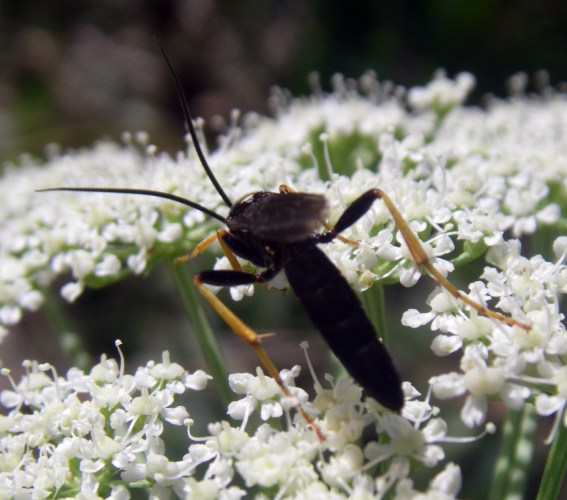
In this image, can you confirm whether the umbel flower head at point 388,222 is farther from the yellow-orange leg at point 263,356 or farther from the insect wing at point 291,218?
the insect wing at point 291,218

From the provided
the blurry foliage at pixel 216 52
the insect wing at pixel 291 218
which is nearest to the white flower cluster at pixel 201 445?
the insect wing at pixel 291 218

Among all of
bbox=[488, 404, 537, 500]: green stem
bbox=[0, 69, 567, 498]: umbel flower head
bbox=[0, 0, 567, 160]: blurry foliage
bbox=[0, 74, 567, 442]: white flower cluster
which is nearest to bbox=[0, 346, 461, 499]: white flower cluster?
bbox=[0, 69, 567, 498]: umbel flower head

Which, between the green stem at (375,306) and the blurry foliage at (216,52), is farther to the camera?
the blurry foliage at (216,52)

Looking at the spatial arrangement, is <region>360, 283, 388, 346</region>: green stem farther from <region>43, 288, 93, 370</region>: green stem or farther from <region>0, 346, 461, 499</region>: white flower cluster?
<region>43, 288, 93, 370</region>: green stem

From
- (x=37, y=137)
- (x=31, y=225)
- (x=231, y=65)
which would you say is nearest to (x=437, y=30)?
(x=231, y=65)

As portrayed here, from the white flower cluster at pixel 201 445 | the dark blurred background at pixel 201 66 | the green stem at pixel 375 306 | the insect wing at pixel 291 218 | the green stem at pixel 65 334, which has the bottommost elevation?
the white flower cluster at pixel 201 445

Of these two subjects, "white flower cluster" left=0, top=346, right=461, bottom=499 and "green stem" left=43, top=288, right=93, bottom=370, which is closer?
"white flower cluster" left=0, top=346, right=461, bottom=499

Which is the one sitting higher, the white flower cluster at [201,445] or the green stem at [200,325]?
the green stem at [200,325]
